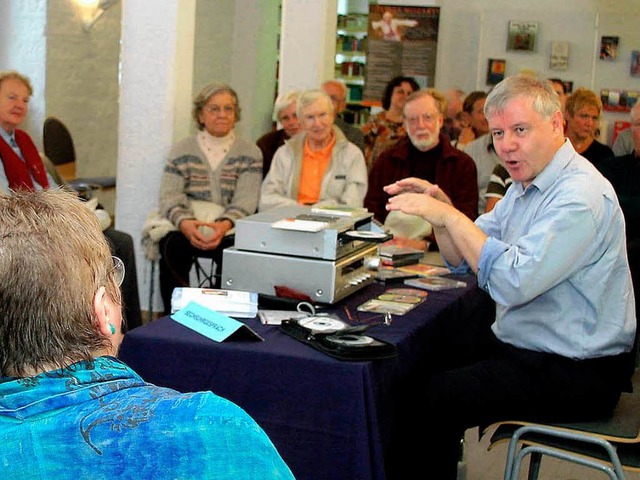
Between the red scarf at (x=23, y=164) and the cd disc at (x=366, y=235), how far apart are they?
7.46 feet

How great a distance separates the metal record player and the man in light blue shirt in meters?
0.27

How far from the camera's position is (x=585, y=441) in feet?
8.44

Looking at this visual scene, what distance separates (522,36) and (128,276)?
627 cm

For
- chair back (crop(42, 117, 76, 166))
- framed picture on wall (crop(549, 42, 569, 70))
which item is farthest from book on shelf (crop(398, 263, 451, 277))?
framed picture on wall (crop(549, 42, 569, 70))

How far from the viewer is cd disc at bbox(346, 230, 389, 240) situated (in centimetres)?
302

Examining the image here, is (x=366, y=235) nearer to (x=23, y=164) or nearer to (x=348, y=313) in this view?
(x=348, y=313)

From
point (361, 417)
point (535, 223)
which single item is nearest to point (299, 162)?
point (535, 223)

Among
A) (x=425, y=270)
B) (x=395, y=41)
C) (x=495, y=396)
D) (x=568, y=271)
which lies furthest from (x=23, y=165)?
(x=395, y=41)

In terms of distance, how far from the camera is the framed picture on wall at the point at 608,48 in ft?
30.7

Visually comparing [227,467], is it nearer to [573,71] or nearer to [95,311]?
[95,311]

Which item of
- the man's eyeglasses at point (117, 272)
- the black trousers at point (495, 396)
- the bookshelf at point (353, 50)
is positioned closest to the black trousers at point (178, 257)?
the black trousers at point (495, 396)

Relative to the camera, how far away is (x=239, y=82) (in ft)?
30.3

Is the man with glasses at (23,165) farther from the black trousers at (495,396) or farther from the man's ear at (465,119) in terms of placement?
the man's ear at (465,119)

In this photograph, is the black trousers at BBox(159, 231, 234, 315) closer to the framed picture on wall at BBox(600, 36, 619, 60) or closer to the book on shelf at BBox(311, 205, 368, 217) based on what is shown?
the book on shelf at BBox(311, 205, 368, 217)
